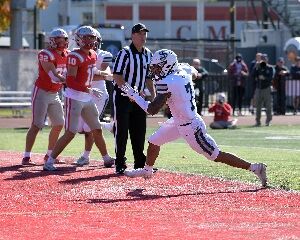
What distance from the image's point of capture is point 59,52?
15.9 meters

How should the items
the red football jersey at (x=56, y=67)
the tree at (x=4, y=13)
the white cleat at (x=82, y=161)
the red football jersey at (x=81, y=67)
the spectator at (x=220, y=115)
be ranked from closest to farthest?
1. the red football jersey at (x=81, y=67)
2. the red football jersey at (x=56, y=67)
3. the white cleat at (x=82, y=161)
4. the spectator at (x=220, y=115)
5. the tree at (x=4, y=13)

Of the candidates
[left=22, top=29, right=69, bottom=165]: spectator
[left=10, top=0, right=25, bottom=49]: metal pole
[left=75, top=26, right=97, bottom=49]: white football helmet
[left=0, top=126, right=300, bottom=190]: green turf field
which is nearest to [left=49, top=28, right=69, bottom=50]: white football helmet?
[left=22, top=29, right=69, bottom=165]: spectator

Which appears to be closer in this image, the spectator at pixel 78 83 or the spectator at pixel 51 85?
the spectator at pixel 78 83

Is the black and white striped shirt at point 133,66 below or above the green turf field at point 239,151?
above

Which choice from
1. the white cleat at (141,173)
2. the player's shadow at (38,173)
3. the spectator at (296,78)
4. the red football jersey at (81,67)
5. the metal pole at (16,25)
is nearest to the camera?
the white cleat at (141,173)

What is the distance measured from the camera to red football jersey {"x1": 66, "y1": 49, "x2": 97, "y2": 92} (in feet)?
49.2

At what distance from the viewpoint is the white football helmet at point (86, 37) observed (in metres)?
14.9

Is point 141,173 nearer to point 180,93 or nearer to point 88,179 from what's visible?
point 88,179

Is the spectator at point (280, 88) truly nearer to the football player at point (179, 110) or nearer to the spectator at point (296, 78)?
the spectator at point (296, 78)

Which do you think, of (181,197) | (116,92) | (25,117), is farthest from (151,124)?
(181,197)

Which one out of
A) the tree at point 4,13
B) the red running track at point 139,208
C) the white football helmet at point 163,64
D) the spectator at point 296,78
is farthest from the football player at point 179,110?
the tree at point 4,13

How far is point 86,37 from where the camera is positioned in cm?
1489

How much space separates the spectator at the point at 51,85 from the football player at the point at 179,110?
2751mm

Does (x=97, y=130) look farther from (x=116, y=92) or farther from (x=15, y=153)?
(x=15, y=153)
